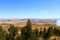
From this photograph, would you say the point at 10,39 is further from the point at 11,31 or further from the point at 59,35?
the point at 59,35

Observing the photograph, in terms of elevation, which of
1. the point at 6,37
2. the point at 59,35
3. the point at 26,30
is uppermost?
the point at 26,30

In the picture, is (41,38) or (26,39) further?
(41,38)

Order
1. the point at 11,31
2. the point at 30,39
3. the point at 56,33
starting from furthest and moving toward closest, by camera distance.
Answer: the point at 56,33
the point at 11,31
the point at 30,39

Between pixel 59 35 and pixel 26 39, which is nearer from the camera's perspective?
pixel 26 39

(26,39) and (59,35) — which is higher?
(26,39)

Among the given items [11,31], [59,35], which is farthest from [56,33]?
[11,31]

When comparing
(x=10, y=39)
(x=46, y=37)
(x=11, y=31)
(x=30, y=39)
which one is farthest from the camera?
(x=46, y=37)

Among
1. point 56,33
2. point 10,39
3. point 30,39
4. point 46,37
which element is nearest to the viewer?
point 30,39

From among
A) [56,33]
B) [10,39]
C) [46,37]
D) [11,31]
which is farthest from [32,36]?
[56,33]

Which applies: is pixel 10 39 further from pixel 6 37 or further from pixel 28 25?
pixel 28 25
